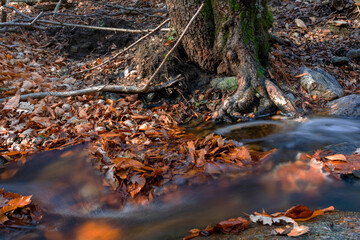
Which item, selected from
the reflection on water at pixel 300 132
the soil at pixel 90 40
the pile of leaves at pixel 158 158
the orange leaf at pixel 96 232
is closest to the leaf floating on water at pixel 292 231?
the pile of leaves at pixel 158 158

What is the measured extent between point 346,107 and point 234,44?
210 centimetres

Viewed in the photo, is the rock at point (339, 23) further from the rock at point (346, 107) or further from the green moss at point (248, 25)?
the green moss at point (248, 25)

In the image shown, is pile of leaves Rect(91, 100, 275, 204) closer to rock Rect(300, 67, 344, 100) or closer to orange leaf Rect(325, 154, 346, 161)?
orange leaf Rect(325, 154, 346, 161)

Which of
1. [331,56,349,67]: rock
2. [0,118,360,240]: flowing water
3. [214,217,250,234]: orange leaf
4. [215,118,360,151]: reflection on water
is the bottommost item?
[0,118,360,240]: flowing water

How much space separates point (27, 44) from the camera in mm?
6676

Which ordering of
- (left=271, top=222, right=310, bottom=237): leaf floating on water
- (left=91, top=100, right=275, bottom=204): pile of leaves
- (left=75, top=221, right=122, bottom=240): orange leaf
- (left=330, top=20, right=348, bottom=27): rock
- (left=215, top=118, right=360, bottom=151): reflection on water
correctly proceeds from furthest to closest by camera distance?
1. (left=330, top=20, right=348, bottom=27): rock
2. (left=215, top=118, right=360, bottom=151): reflection on water
3. (left=91, top=100, right=275, bottom=204): pile of leaves
4. (left=75, top=221, right=122, bottom=240): orange leaf
5. (left=271, top=222, right=310, bottom=237): leaf floating on water

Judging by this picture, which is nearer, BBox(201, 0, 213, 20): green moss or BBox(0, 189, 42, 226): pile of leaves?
BBox(0, 189, 42, 226): pile of leaves

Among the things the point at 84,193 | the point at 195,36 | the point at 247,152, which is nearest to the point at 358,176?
the point at 247,152

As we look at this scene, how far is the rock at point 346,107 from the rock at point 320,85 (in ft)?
0.88

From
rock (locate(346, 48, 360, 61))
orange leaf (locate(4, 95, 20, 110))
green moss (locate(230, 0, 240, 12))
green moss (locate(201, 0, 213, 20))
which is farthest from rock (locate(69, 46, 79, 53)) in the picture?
rock (locate(346, 48, 360, 61))

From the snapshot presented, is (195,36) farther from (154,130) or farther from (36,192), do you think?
(36,192)

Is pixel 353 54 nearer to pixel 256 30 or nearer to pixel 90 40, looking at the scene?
pixel 256 30

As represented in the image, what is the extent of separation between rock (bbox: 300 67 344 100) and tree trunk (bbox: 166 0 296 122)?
88 centimetres

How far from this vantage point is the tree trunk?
13.3ft
